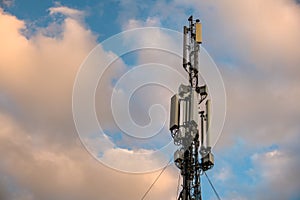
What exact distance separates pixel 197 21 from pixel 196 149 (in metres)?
12.8

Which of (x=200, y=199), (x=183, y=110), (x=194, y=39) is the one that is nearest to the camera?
(x=200, y=199)

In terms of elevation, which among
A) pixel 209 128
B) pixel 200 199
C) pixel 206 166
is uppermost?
pixel 209 128

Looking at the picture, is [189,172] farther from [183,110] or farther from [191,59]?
[191,59]

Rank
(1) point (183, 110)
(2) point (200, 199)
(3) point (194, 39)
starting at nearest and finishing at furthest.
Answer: (2) point (200, 199)
(1) point (183, 110)
(3) point (194, 39)

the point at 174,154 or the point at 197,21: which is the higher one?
the point at 197,21

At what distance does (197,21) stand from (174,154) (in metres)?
13.7

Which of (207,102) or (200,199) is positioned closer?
(200,199)

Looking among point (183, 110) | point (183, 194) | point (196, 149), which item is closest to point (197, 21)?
point (183, 110)

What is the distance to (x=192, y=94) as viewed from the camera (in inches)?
1816

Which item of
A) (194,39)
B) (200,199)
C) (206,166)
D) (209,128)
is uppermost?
(194,39)

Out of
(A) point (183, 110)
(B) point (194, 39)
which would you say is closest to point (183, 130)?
(A) point (183, 110)

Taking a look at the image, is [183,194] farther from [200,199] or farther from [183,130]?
[183,130]

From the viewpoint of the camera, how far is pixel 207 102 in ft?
155

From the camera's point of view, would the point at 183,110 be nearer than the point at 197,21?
Yes
